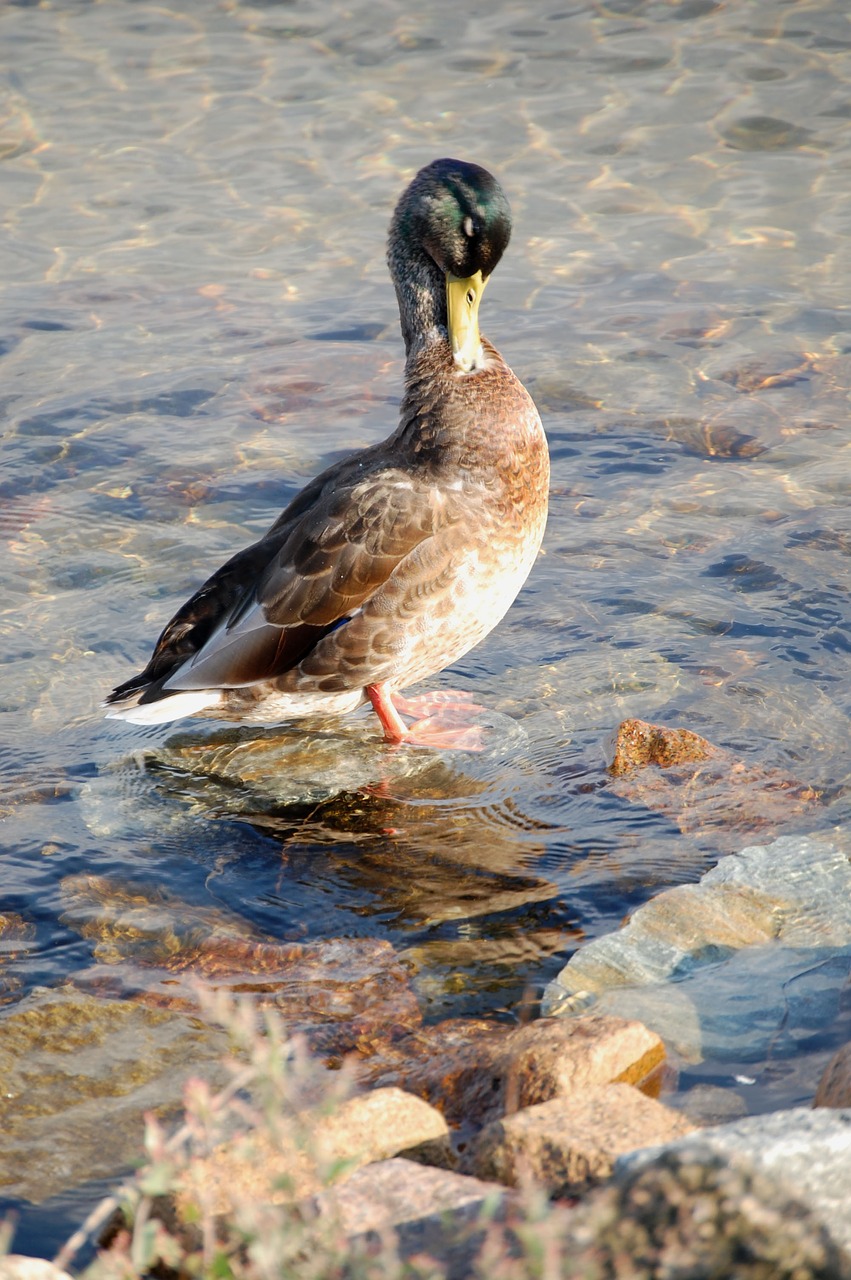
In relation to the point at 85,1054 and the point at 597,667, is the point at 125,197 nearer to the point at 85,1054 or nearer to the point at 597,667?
the point at 597,667

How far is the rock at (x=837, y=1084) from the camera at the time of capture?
116 inches

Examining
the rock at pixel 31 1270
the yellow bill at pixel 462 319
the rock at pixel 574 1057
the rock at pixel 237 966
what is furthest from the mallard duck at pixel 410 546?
the rock at pixel 31 1270

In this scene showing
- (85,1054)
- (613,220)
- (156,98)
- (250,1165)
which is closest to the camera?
(250,1165)

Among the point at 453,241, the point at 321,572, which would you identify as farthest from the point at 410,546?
the point at 453,241

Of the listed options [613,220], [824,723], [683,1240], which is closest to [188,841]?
[824,723]

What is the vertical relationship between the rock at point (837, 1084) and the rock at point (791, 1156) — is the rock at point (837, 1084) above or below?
below

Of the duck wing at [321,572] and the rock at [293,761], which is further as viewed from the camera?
the rock at [293,761]

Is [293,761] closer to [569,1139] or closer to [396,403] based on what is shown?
[569,1139]

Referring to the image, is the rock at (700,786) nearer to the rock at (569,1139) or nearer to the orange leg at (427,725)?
the orange leg at (427,725)

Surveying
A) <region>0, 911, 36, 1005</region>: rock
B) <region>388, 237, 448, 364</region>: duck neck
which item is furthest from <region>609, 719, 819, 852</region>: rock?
<region>0, 911, 36, 1005</region>: rock

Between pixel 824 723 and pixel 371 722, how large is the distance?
1782 mm

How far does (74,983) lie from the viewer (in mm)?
4059

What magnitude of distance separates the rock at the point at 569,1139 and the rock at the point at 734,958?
0.60 metres

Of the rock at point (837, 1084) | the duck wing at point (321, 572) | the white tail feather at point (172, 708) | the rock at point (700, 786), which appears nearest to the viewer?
the rock at point (837, 1084)
